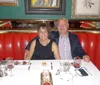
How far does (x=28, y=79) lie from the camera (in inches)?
58.4

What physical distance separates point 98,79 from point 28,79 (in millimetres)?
618

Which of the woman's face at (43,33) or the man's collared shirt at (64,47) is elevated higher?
the woman's face at (43,33)

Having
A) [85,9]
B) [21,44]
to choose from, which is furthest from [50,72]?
[85,9]

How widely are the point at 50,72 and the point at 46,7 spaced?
1.48 meters

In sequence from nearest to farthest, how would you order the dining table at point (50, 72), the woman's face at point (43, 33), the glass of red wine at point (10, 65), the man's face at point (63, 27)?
the dining table at point (50, 72), the glass of red wine at point (10, 65), the woman's face at point (43, 33), the man's face at point (63, 27)

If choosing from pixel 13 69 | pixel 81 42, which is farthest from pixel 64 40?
pixel 13 69

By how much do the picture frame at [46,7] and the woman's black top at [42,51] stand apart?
78 centimetres

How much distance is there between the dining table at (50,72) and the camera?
1.43 m

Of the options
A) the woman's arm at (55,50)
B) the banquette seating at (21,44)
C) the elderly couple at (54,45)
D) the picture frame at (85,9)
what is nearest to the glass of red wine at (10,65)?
the elderly couple at (54,45)

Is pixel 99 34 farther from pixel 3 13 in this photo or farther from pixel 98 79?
pixel 3 13

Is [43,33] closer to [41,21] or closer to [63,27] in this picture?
[63,27]

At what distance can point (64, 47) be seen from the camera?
2.39 meters

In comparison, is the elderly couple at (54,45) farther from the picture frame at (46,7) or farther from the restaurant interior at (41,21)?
the picture frame at (46,7)

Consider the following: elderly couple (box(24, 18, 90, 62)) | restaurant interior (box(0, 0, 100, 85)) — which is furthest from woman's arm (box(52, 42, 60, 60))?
restaurant interior (box(0, 0, 100, 85))
